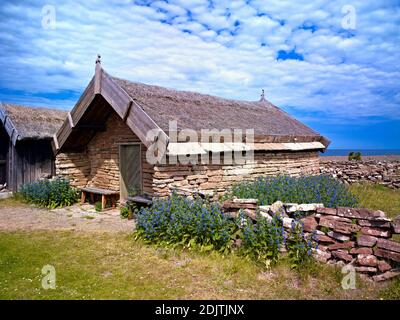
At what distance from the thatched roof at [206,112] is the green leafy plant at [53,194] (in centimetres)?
466

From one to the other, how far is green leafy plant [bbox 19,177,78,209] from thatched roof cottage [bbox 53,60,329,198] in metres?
0.60

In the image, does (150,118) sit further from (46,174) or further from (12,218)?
(46,174)

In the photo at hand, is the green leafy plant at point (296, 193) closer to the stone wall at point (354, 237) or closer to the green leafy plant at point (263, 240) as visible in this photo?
the stone wall at point (354, 237)

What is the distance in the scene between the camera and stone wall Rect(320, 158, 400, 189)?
1312 cm

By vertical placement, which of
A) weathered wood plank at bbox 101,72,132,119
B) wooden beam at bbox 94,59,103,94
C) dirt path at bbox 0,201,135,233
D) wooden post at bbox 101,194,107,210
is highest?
wooden beam at bbox 94,59,103,94

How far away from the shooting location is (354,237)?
491cm

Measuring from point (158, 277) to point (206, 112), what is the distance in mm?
6938

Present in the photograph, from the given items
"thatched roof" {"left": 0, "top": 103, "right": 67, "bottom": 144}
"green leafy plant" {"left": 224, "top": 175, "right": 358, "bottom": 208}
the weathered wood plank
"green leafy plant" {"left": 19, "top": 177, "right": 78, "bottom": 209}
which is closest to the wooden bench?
"green leafy plant" {"left": 19, "top": 177, "right": 78, "bottom": 209}

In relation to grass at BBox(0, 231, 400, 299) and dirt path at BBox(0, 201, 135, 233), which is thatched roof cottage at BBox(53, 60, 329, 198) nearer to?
dirt path at BBox(0, 201, 135, 233)

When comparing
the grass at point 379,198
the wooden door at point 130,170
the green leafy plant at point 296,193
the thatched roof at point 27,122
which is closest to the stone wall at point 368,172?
the grass at point 379,198

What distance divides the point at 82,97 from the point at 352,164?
13.1 m

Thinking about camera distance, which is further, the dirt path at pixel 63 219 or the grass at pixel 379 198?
the grass at pixel 379 198

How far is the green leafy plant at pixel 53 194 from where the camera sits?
36.1ft
